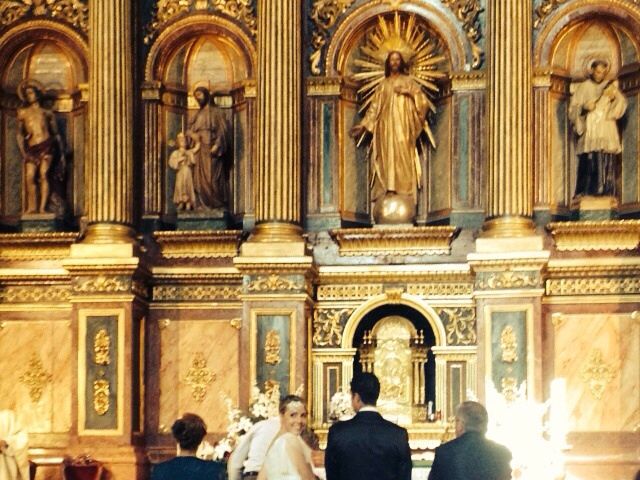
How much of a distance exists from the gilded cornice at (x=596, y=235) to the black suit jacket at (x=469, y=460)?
11.2 m

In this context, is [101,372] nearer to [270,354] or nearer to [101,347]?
[101,347]

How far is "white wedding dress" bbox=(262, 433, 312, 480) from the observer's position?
13273 millimetres

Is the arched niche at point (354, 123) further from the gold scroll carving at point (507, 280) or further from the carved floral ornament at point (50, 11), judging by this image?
the carved floral ornament at point (50, 11)

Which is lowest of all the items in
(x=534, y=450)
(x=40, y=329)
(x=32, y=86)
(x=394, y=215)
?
(x=534, y=450)

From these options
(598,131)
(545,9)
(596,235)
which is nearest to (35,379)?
(596,235)

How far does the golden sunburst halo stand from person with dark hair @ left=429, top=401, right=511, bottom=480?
12447 mm

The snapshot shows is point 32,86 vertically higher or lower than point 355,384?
higher

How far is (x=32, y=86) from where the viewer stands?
2545 cm

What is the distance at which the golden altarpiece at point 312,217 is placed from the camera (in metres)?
23.5

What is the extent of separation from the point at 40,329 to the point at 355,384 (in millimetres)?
12156

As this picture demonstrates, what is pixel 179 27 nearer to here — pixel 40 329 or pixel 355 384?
pixel 40 329

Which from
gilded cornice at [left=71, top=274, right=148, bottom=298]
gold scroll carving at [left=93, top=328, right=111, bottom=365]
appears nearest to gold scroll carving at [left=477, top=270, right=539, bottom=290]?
gilded cornice at [left=71, top=274, right=148, bottom=298]

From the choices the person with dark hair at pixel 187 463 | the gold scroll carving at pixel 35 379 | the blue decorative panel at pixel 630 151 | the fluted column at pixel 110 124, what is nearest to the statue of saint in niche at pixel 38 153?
the fluted column at pixel 110 124

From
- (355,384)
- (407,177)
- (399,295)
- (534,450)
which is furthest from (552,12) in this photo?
(355,384)
